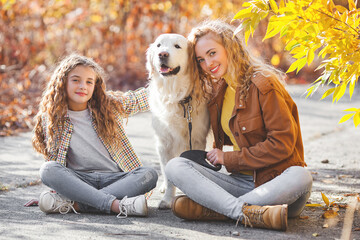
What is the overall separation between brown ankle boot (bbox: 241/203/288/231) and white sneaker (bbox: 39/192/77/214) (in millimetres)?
1107

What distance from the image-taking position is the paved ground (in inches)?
98.7

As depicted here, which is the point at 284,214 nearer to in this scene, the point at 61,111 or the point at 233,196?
the point at 233,196

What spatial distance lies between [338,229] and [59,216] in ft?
5.39

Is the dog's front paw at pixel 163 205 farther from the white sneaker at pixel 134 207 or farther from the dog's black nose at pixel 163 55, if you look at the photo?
the dog's black nose at pixel 163 55

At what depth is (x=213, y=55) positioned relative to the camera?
3143 millimetres

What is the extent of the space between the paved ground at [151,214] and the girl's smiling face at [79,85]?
2.50 feet

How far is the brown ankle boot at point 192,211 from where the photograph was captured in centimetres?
275

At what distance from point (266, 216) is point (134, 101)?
1.45 m

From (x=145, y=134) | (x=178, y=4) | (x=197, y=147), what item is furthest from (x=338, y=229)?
(x=178, y=4)

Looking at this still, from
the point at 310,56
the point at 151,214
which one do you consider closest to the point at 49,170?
the point at 151,214

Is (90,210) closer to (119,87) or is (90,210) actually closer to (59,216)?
(59,216)

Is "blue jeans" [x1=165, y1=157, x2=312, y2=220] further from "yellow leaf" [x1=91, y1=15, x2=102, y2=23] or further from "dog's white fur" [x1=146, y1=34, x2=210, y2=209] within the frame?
"yellow leaf" [x1=91, y1=15, x2=102, y2=23]

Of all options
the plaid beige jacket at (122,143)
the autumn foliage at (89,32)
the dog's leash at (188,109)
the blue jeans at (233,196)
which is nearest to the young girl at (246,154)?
the blue jeans at (233,196)

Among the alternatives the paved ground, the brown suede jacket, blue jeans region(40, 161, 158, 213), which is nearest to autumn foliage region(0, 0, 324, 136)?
the paved ground
